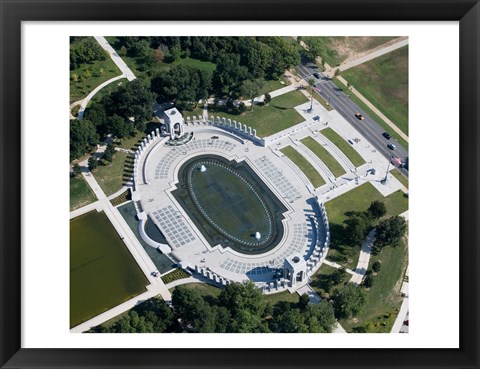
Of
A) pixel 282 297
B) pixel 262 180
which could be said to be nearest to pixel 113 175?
pixel 262 180

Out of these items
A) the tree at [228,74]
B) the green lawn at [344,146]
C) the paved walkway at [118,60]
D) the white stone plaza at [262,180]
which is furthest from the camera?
the paved walkway at [118,60]

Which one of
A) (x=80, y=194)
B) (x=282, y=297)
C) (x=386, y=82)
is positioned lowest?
(x=282, y=297)

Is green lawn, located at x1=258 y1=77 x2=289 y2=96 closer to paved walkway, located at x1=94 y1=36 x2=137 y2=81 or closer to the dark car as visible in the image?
the dark car

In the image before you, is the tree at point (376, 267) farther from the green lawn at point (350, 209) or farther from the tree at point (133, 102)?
the tree at point (133, 102)

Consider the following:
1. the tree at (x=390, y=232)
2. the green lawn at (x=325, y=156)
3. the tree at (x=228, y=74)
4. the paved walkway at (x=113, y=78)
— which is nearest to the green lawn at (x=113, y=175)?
the paved walkway at (x=113, y=78)

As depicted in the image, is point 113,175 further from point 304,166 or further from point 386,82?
point 386,82

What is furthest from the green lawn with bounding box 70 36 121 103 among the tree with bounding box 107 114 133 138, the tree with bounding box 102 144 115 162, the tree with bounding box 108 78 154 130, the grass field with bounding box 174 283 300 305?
the grass field with bounding box 174 283 300 305

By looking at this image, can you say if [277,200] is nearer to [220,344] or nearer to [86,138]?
[86,138]
